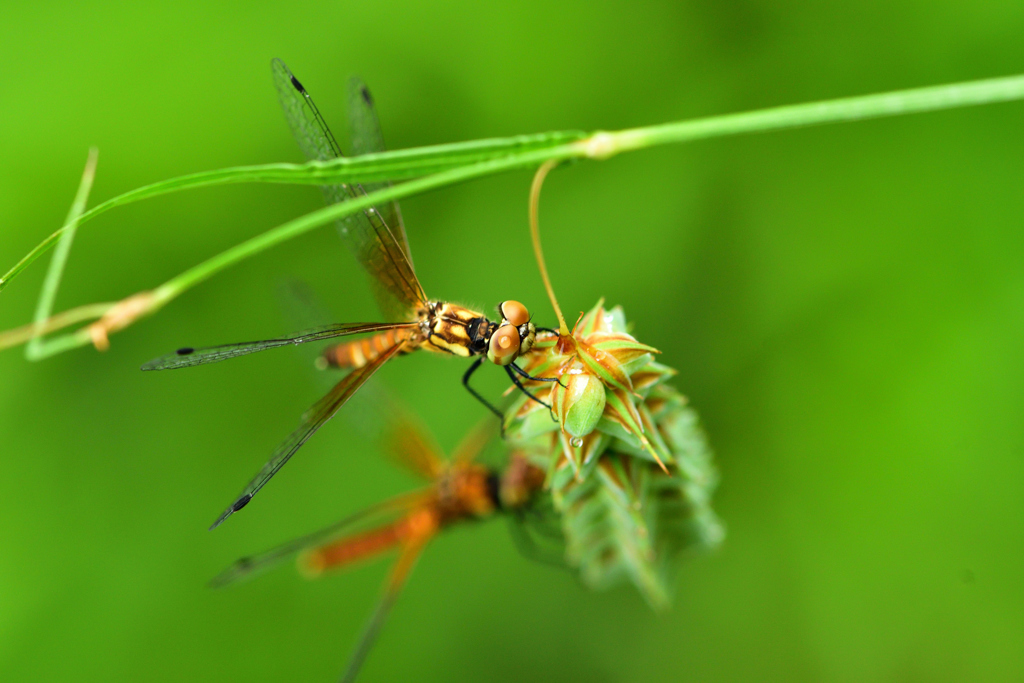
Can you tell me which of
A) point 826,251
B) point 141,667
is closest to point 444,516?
point 141,667

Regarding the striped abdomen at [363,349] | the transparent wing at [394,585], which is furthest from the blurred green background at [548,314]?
the transparent wing at [394,585]

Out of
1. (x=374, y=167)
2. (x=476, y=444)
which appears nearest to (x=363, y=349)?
(x=476, y=444)

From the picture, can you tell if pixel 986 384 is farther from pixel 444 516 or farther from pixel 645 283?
pixel 444 516

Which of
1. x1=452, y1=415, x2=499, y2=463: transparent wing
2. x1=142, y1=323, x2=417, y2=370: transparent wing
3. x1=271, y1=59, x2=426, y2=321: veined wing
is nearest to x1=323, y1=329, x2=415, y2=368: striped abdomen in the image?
x1=271, y1=59, x2=426, y2=321: veined wing

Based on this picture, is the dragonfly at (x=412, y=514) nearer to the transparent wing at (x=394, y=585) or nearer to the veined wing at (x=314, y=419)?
the transparent wing at (x=394, y=585)

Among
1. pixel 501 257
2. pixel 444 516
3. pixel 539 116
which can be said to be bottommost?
pixel 444 516

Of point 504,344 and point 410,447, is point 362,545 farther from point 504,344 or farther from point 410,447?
point 504,344
